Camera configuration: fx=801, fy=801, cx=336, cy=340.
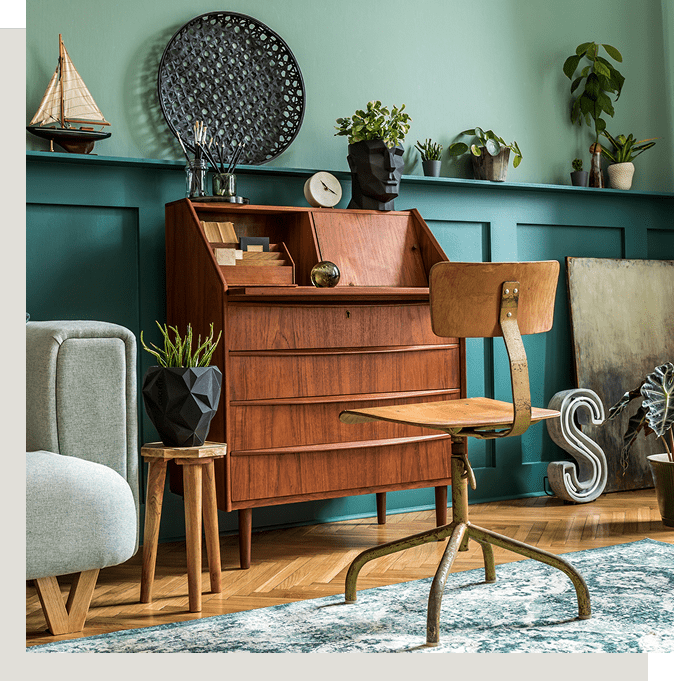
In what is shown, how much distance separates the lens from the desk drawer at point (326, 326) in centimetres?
268

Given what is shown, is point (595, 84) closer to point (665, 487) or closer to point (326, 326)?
point (665, 487)

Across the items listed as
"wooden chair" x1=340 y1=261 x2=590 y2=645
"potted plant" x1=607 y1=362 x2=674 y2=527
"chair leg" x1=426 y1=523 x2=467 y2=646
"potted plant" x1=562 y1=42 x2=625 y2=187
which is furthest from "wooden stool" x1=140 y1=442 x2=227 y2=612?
"potted plant" x1=562 y1=42 x2=625 y2=187

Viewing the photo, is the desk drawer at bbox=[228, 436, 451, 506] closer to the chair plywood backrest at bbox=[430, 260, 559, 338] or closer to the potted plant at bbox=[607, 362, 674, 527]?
the potted plant at bbox=[607, 362, 674, 527]

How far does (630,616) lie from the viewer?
2039 millimetres

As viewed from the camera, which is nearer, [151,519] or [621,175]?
[151,519]

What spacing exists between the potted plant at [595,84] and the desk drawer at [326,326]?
166cm

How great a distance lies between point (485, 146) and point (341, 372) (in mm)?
1469

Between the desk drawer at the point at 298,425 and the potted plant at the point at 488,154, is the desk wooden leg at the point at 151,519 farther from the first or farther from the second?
the potted plant at the point at 488,154

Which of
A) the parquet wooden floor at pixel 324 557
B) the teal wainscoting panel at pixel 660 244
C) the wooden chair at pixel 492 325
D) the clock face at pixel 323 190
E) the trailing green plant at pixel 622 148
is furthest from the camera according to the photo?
the teal wainscoting panel at pixel 660 244

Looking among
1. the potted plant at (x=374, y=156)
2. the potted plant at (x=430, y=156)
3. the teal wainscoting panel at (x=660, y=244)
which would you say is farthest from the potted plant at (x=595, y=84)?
the potted plant at (x=374, y=156)

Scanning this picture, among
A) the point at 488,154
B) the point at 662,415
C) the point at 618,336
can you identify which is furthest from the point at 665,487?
the point at 488,154

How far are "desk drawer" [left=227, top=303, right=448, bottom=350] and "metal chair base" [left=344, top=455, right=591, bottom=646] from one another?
0.80 meters

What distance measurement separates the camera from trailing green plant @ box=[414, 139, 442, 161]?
3635mm

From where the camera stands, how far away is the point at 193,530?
225 centimetres
